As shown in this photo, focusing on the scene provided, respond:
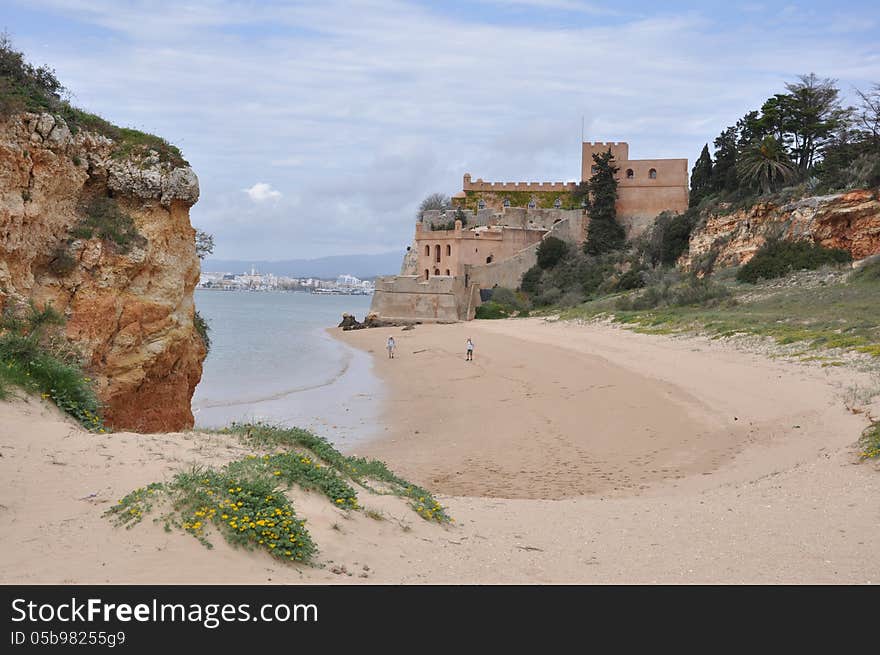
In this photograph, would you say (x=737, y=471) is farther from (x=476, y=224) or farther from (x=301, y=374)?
(x=476, y=224)

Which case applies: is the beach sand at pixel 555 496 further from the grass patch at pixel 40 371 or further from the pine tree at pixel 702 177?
the pine tree at pixel 702 177

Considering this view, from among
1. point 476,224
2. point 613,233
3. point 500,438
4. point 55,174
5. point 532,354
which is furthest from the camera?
point 476,224

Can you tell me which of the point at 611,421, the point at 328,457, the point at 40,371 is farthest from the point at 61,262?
the point at 611,421

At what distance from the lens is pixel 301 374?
26422 mm

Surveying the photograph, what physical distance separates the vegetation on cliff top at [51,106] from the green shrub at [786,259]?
26.3 metres

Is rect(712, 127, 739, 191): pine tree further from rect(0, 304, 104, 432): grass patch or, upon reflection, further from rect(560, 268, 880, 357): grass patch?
rect(0, 304, 104, 432): grass patch

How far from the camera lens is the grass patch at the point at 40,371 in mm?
7613

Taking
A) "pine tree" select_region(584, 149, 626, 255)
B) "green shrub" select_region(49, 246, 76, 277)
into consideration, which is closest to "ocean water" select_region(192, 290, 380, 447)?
"green shrub" select_region(49, 246, 76, 277)

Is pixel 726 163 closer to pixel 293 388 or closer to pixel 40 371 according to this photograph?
pixel 293 388

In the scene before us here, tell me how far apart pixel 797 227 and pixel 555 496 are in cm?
2790
